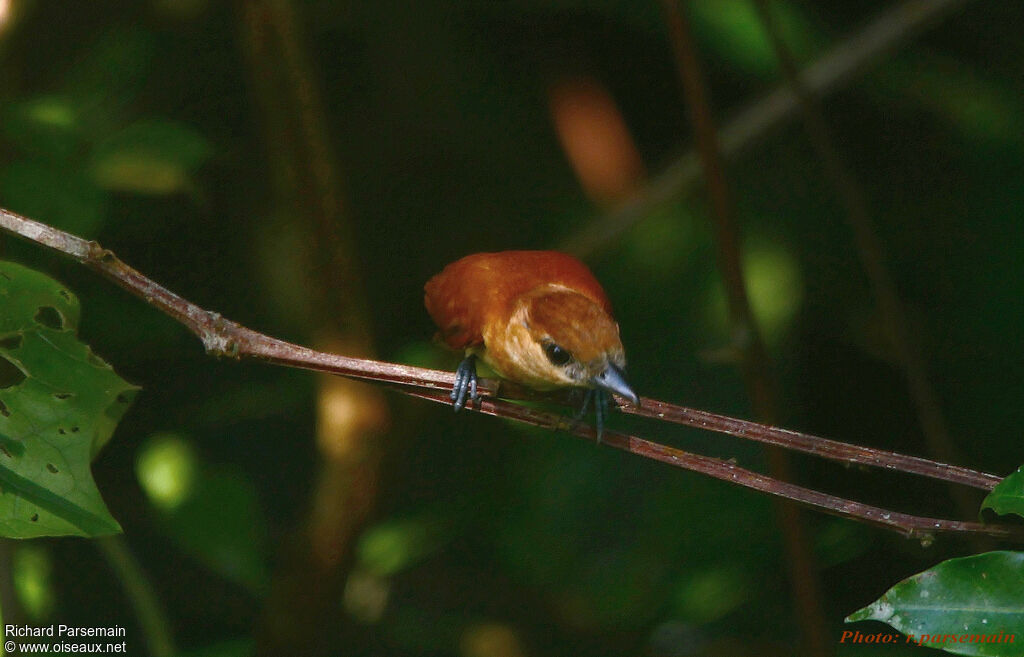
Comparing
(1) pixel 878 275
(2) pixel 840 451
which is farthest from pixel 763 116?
(2) pixel 840 451

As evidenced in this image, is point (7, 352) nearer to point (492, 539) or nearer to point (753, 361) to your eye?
point (753, 361)

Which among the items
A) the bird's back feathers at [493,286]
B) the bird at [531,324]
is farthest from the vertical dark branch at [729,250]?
the bird's back feathers at [493,286]

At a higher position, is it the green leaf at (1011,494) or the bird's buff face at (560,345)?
the bird's buff face at (560,345)

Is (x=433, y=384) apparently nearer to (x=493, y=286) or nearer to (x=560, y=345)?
(x=560, y=345)

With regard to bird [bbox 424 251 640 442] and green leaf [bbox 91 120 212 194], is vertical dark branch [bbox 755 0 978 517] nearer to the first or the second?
bird [bbox 424 251 640 442]

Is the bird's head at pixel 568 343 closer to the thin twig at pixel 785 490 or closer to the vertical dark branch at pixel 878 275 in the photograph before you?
the thin twig at pixel 785 490
